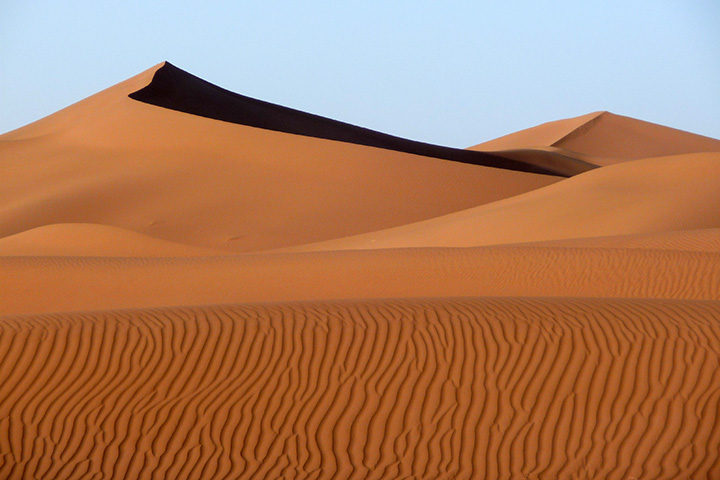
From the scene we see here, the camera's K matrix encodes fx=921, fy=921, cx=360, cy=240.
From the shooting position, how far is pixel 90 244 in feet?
72.5

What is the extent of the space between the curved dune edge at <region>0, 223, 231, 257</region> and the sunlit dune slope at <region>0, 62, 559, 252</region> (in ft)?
12.8

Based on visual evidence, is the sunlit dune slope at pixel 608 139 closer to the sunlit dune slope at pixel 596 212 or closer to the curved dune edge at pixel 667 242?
the sunlit dune slope at pixel 596 212

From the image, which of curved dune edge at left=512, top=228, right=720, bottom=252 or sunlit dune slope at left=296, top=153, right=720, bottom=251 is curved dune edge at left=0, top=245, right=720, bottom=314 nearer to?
curved dune edge at left=512, top=228, right=720, bottom=252

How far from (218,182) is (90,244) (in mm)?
11585

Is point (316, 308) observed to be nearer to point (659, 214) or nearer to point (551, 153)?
A: point (659, 214)

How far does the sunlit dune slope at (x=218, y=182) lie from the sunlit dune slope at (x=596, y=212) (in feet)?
20.6

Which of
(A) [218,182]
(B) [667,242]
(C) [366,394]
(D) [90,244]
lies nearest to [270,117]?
(A) [218,182]

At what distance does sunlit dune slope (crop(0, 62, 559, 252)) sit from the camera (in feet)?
96.4

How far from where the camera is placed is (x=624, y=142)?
81000 mm

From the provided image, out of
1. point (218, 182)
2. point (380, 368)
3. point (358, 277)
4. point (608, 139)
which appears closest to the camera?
point (380, 368)

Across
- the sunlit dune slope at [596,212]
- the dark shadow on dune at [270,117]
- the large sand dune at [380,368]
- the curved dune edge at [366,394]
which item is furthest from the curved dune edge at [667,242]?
the dark shadow on dune at [270,117]

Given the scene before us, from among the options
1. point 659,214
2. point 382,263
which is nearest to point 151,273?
point 382,263

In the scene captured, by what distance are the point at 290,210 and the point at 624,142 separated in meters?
57.1

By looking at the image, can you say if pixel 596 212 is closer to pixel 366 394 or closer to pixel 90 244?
pixel 90 244
